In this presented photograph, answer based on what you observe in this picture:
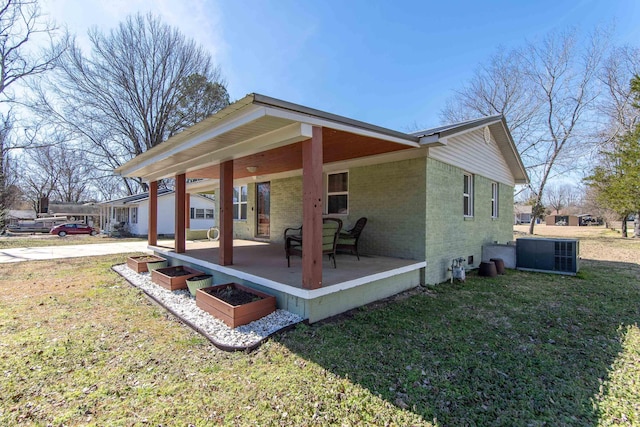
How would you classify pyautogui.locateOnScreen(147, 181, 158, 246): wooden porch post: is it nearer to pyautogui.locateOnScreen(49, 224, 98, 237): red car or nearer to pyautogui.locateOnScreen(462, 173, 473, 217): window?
pyautogui.locateOnScreen(462, 173, 473, 217): window

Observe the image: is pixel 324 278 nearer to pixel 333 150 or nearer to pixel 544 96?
pixel 333 150


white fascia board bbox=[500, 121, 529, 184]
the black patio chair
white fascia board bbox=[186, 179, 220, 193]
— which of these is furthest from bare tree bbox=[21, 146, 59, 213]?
white fascia board bbox=[500, 121, 529, 184]

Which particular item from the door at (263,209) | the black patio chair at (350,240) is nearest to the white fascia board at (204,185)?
the door at (263,209)

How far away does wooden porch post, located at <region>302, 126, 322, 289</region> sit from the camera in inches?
162

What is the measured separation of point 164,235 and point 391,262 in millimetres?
21380

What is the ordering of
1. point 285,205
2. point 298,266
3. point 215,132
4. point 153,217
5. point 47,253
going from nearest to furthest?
point 215,132, point 298,266, point 153,217, point 285,205, point 47,253

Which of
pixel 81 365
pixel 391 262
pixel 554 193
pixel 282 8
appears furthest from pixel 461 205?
pixel 554 193

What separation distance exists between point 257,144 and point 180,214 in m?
3.82

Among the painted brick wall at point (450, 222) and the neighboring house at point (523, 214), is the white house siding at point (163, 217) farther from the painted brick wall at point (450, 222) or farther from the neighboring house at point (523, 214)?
the neighboring house at point (523, 214)

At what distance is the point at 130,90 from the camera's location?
23.7m

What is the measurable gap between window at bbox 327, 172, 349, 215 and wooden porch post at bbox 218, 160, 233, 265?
3.29 m

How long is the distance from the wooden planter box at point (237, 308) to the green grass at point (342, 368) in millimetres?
476

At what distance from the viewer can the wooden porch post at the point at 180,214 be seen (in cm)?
765

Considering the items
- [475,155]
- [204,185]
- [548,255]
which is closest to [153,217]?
[204,185]
